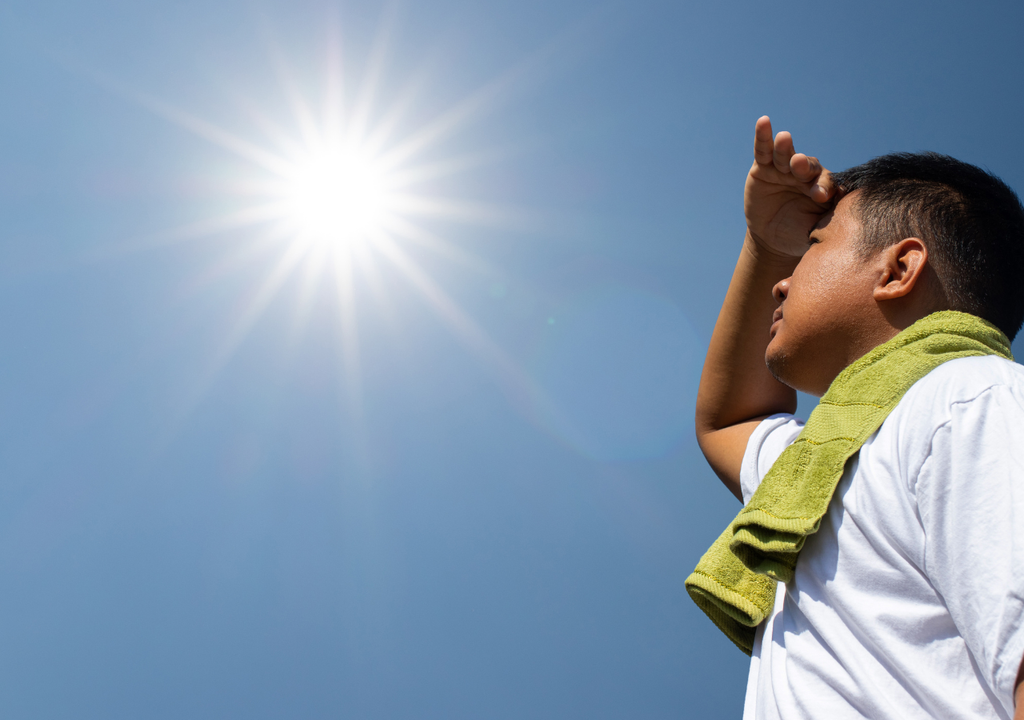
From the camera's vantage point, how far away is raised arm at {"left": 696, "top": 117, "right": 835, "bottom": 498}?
6.54 feet

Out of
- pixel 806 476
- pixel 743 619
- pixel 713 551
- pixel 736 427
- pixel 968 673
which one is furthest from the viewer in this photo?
pixel 736 427

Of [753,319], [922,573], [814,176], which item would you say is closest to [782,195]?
[814,176]

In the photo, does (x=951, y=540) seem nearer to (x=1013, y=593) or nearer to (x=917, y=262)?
(x=1013, y=593)

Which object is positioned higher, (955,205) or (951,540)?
(955,205)

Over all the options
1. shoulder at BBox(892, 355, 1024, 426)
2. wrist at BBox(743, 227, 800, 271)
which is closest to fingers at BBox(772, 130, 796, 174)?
wrist at BBox(743, 227, 800, 271)

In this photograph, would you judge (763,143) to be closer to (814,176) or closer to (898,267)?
(814,176)

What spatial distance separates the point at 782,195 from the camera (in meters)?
2.01

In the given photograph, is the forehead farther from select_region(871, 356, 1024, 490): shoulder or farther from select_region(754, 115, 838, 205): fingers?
select_region(871, 356, 1024, 490): shoulder

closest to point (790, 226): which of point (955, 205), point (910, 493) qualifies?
point (955, 205)

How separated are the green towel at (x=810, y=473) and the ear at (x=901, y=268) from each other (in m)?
0.16

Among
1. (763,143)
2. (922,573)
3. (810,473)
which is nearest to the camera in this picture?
(922,573)

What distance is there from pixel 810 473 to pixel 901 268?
0.70 m

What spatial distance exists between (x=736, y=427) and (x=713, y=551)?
82 centimetres

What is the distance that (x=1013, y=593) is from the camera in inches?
32.8
